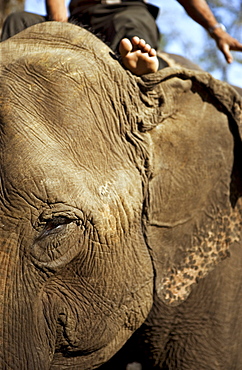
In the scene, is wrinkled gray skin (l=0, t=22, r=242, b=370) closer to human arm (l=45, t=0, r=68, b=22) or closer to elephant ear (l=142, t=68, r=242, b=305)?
elephant ear (l=142, t=68, r=242, b=305)

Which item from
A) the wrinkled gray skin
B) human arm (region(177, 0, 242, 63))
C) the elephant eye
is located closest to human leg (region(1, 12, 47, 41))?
the wrinkled gray skin

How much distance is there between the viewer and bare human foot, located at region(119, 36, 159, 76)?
6.34 ft

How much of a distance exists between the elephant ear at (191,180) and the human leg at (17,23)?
65cm

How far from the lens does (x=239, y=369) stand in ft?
7.54

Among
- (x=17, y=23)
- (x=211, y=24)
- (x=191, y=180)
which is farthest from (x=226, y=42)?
(x=17, y=23)

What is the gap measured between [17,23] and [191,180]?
96cm

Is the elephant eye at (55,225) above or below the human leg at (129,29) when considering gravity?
below

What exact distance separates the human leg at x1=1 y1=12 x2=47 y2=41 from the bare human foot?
0.57m

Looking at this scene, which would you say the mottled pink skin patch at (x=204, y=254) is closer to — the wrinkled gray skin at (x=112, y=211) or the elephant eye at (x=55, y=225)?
the wrinkled gray skin at (x=112, y=211)

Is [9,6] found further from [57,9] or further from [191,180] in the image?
[191,180]

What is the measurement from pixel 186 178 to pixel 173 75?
0.39 metres

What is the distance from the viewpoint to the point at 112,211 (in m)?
1.86

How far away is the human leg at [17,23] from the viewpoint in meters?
2.33

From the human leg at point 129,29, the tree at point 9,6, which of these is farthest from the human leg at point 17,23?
the tree at point 9,6
